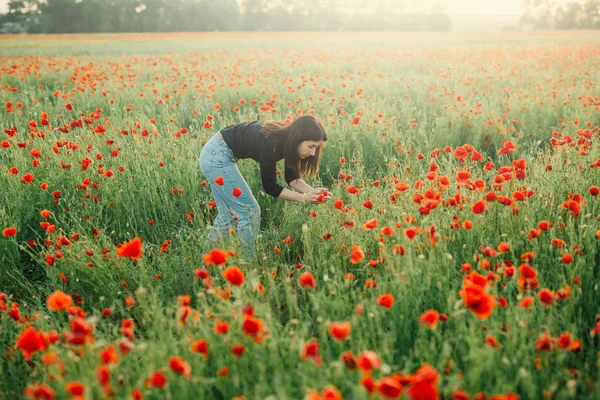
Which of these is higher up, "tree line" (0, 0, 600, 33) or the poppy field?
"tree line" (0, 0, 600, 33)

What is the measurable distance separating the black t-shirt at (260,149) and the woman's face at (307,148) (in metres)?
0.17

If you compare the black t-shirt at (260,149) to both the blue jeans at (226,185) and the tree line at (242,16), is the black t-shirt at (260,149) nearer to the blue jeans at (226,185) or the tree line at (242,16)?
the blue jeans at (226,185)

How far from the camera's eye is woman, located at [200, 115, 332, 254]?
115 inches

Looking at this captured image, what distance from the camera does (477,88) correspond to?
7598mm

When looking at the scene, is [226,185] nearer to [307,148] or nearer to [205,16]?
[307,148]

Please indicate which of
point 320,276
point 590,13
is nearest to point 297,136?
point 320,276

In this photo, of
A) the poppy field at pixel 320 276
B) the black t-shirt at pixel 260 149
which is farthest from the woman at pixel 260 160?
the poppy field at pixel 320 276

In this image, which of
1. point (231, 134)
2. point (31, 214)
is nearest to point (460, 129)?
point (231, 134)

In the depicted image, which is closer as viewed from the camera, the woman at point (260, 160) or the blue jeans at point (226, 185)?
the woman at point (260, 160)

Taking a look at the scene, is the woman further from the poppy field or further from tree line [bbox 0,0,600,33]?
tree line [bbox 0,0,600,33]

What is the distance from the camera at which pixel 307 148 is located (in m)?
2.97

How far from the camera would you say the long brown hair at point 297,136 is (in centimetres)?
291

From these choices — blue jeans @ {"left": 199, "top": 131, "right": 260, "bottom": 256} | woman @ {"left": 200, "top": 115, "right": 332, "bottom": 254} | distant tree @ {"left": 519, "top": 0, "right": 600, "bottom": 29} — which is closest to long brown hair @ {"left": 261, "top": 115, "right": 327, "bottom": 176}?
woman @ {"left": 200, "top": 115, "right": 332, "bottom": 254}

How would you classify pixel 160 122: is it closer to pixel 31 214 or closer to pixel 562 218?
pixel 31 214
